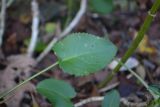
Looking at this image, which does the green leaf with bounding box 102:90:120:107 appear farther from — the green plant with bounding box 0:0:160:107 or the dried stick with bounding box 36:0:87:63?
the dried stick with bounding box 36:0:87:63

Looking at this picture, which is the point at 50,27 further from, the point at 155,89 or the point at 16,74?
the point at 155,89

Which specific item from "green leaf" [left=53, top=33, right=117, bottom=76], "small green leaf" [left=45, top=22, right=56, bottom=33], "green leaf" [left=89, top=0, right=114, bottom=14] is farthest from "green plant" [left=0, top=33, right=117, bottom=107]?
"small green leaf" [left=45, top=22, right=56, bottom=33]

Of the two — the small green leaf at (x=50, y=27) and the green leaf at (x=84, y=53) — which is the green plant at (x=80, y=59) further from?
the small green leaf at (x=50, y=27)

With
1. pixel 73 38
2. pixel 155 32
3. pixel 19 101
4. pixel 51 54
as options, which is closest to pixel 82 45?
pixel 73 38

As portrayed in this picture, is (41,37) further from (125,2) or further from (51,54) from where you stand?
(125,2)

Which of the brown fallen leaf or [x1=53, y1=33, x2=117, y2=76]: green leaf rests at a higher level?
[x1=53, y1=33, x2=117, y2=76]: green leaf

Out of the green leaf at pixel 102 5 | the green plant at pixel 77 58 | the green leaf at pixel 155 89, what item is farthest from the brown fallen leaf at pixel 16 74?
the green leaf at pixel 155 89

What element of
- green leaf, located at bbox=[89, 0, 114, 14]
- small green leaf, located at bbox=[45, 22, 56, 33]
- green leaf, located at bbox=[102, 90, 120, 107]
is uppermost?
green leaf, located at bbox=[89, 0, 114, 14]
